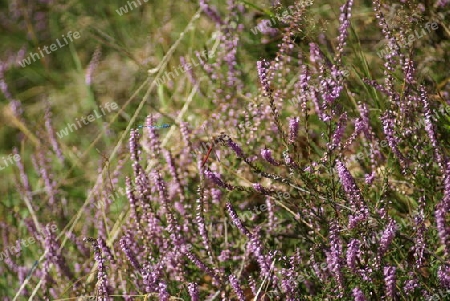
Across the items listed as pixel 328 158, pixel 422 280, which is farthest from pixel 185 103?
pixel 422 280

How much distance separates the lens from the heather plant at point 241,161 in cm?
204

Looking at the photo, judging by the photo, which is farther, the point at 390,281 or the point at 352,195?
the point at 352,195

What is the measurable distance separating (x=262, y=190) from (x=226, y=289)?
0.59 metres

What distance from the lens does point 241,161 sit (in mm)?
3029

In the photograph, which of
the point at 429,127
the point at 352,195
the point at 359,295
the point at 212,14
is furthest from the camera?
the point at 212,14

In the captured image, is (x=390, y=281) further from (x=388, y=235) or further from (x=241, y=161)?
(x=241, y=161)

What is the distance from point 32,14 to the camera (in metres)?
5.06

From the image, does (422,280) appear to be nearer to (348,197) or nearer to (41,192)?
(348,197)

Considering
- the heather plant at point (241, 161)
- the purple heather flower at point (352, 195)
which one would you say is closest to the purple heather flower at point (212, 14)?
the heather plant at point (241, 161)

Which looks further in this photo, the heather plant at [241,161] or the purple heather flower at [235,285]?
the heather plant at [241,161]

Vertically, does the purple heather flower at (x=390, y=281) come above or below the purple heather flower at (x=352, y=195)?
below

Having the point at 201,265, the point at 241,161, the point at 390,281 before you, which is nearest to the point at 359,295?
the point at 390,281

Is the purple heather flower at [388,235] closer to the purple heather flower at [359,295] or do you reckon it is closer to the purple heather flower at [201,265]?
the purple heather flower at [359,295]

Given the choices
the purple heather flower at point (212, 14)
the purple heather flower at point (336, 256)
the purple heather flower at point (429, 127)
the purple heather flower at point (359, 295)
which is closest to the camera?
the purple heather flower at point (359, 295)
